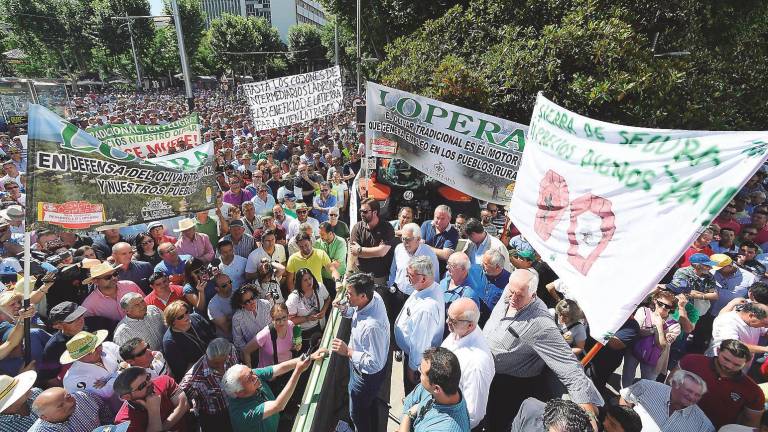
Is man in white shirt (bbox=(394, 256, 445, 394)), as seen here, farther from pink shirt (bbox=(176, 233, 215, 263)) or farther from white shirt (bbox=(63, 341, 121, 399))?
pink shirt (bbox=(176, 233, 215, 263))

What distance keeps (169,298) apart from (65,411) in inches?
69.2

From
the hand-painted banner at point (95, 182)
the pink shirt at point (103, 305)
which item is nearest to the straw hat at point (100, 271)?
the pink shirt at point (103, 305)

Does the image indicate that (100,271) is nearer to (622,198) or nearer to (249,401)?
(249,401)

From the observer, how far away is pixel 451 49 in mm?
10234

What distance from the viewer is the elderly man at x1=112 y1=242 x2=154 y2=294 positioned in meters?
4.70

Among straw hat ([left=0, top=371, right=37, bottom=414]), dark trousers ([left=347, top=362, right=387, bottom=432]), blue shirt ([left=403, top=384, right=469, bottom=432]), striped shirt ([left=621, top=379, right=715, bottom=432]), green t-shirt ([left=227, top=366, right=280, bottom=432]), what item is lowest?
dark trousers ([left=347, top=362, right=387, bottom=432])

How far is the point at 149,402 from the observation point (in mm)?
2959

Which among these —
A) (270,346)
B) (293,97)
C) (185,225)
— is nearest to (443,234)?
(270,346)

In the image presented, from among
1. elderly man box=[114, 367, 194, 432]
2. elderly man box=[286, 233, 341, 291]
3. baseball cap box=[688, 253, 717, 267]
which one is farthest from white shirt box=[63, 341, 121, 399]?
baseball cap box=[688, 253, 717, 267]

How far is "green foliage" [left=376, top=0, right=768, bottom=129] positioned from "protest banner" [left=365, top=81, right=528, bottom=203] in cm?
254

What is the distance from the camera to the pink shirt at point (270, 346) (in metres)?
3.95

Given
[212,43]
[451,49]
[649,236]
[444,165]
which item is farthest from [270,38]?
[649,236]

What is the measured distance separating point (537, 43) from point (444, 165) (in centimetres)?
377

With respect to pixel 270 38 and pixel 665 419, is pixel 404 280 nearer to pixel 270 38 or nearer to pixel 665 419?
pixel 665 419
